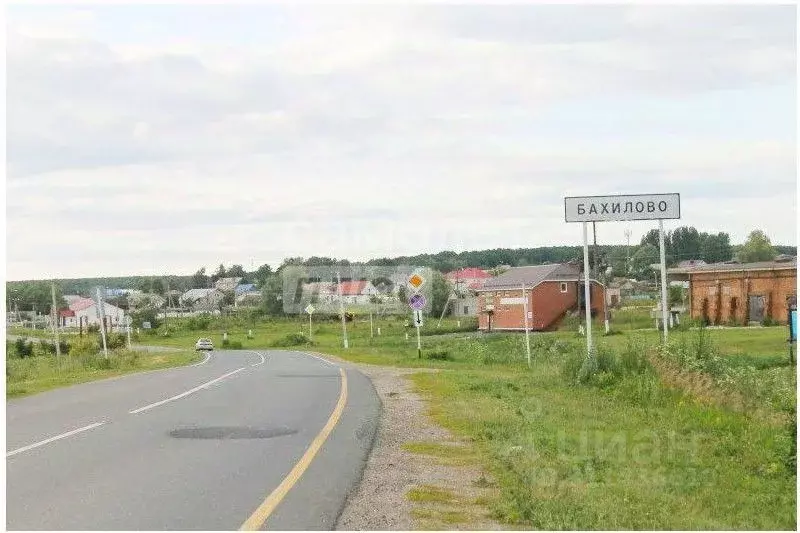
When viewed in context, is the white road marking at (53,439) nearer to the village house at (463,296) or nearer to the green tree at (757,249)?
the village house at (463,296)

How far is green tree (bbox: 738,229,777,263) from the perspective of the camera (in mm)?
112312

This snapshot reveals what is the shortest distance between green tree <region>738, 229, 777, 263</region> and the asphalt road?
98382 millimetres

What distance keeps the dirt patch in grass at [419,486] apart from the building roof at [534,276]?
66.7 metres

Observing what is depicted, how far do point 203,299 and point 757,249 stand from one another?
8478cm

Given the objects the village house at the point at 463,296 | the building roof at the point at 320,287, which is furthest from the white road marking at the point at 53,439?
the building roof at the point at 320,287

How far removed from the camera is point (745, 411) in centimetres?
1677

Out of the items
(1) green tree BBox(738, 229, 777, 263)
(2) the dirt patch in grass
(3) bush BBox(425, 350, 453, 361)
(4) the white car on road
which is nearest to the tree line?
(1) green tree BBox(738, 229, 777, 263)

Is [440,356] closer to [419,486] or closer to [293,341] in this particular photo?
[419,486]

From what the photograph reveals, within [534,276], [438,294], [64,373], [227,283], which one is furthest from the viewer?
[227,283]

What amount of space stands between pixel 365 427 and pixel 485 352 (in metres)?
26.2

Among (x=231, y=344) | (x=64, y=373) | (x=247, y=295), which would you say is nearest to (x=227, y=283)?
(x=247, y=295)

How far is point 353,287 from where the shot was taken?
12800 cm

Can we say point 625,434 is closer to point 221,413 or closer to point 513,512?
point 513,512

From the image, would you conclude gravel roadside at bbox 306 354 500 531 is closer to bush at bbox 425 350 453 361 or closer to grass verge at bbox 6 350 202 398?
grass verge at bbox 6 350 202 398
